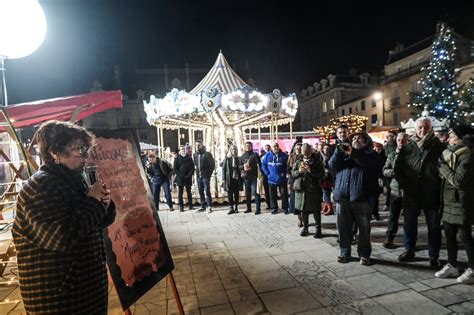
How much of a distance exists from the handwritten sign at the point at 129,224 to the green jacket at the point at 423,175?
11.5 ft

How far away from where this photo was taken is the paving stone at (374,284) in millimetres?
3412

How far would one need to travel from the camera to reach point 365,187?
4.13 meters

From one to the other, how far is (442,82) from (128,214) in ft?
62.9

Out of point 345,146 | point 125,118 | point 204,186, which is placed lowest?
point 204,186

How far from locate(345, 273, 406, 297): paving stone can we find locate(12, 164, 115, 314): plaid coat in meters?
3.08

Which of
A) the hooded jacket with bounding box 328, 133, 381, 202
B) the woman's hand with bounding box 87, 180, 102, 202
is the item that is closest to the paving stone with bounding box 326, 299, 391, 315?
the hooded jacket with bounding box 328, 133, 381, 202

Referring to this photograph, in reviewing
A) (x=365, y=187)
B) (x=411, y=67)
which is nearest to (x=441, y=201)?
(x=365, y=187)

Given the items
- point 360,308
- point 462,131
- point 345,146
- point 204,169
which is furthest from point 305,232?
point 204,169

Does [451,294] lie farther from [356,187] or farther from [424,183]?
[356,187]

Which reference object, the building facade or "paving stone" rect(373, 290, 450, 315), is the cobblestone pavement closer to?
"paving stone" rect(373, 290, 450, 315)

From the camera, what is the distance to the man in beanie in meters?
3.39

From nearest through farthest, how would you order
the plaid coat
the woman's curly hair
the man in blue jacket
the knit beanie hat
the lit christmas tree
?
1. the plaid coat
2. the woman's curly hair
3. the knit beanie hat
4. the man in blue jacket
5. the lit christmas tree

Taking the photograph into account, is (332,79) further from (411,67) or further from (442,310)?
(442,310)

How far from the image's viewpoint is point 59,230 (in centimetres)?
161
